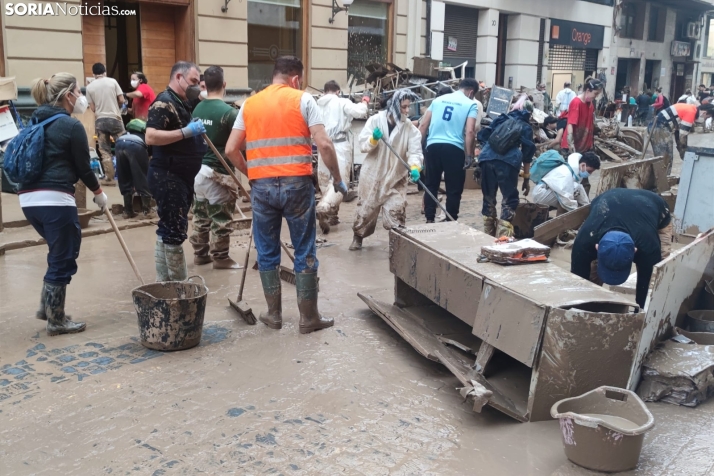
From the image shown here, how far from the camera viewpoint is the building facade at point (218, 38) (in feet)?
31.8

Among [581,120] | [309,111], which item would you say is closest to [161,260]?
[309,111]

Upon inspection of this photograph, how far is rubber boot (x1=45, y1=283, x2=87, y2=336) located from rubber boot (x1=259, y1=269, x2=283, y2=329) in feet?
4.22

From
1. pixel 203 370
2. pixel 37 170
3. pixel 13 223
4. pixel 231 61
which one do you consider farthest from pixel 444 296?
pixel 231 61

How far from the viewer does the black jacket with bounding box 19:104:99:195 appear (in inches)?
170

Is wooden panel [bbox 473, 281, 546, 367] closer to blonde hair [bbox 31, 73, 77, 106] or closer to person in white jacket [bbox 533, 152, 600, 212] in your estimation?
blonde hair [bbox 31, 73, 77, 106]

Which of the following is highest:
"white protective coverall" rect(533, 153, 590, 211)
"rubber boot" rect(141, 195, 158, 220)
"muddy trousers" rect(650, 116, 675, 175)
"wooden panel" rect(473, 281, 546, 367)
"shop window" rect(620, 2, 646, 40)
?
"shop window" rect(620, 2, 646, 40)

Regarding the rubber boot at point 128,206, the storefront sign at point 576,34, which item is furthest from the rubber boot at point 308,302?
the storefront sign at point 576,34

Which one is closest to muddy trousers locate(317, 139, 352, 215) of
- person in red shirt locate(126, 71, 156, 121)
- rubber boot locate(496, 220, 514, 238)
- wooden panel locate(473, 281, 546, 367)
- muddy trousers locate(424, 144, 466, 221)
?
muddy trousers locate(424, 144, 466, 221)

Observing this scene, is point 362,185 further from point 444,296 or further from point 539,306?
point 539,306

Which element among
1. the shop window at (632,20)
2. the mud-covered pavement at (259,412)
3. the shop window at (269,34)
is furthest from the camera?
the shop window at (632,20)

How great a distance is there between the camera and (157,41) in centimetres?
1155

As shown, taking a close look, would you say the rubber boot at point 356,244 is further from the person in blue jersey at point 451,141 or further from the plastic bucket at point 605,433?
the plastic bucket at point 605,433

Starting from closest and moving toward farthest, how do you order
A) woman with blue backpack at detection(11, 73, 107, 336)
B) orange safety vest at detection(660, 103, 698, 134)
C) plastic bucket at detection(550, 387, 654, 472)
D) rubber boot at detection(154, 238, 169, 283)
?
1. plastic bucket at detection(550, 387, 654, 472)
2. woman with blue backpack at detection(11, 73, 107, 336)
3. rubber boot at detection(154, 238, 169, 283)
4. orange safety vest at detection(660, 103, 698, 134)

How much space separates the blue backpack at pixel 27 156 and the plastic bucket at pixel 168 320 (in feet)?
3.33
